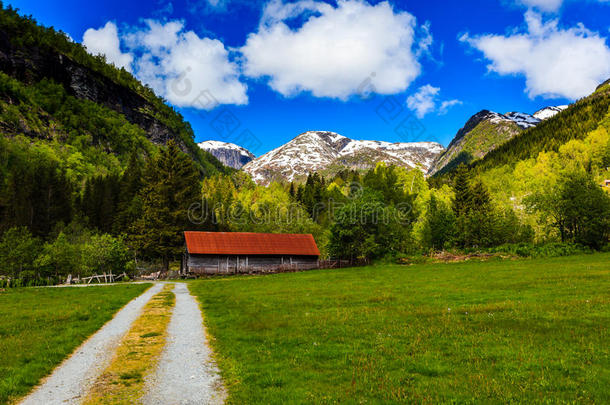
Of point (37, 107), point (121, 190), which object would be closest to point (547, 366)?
point (121, 190)

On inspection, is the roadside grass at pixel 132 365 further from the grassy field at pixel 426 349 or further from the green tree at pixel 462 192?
the green tree at pixel 462 192

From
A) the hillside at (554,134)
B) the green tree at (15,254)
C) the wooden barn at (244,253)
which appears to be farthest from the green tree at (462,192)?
the green tree at (15,254)

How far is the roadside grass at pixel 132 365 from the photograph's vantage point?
7998mm

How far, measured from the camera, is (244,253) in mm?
61844

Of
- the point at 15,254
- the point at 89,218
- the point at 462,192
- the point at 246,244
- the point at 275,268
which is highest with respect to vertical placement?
the point at 462,192

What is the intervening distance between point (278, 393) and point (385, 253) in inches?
2154

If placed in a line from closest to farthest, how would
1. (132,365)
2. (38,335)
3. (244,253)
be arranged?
(132,365), (38,335), (244,253)

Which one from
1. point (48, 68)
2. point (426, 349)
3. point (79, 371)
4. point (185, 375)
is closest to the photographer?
point (185, 375)

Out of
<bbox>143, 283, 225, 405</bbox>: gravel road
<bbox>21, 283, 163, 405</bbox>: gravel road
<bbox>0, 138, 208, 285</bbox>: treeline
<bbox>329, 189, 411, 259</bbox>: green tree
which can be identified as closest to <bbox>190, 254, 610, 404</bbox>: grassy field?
<bbox>143, 283, 225, 405</bbox>: gravel road

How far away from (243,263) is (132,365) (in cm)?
5281

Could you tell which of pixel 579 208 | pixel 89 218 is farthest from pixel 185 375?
pixel 89 218

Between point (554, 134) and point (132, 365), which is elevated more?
point (554, 134)

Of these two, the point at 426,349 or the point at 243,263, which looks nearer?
the point at 426,349

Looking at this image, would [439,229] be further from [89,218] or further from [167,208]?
[89,218]
